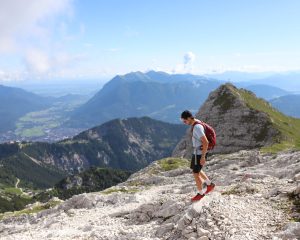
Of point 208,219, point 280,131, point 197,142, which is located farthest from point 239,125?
point 208,219

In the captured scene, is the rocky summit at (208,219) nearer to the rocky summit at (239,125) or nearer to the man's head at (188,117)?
the man's head at (188,117)

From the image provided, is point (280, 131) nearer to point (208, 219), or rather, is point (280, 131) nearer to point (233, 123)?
point (233, 123)

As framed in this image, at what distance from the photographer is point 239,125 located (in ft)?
356

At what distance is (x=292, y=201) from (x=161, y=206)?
8356 mm

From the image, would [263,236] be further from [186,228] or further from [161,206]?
[161,206]

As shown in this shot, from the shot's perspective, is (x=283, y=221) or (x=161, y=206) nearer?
(x=283, y=221)

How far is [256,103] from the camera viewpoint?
410ft

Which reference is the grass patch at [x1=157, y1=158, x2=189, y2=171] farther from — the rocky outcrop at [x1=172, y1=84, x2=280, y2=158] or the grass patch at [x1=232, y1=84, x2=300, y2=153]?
the grass patch at [x1=232, y1=84, x2=300, y2=153]

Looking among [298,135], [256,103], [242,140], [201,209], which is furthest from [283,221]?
[256,103]

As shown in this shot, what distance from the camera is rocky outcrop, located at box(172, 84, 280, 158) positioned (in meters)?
102

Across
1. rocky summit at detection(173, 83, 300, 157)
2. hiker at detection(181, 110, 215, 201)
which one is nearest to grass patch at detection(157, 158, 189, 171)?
rocky summit at detection(173, 83, 300, 157)

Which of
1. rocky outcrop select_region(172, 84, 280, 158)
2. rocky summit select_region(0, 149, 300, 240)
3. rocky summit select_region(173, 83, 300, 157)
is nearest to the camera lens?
rocky summit select_region(0, 149, 300, 240)

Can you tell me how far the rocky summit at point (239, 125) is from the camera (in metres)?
101

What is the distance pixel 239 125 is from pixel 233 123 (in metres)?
Result: 2.11
